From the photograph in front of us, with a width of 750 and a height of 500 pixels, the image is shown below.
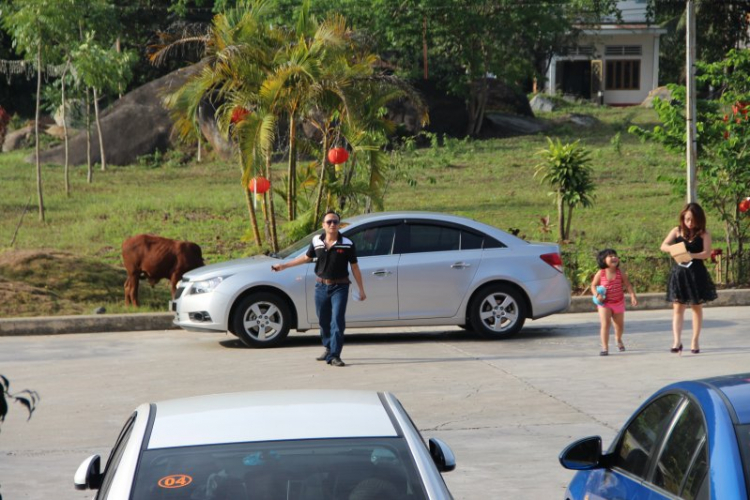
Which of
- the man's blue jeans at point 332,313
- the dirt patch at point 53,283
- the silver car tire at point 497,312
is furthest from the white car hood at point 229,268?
the dirt patch at point 53,283

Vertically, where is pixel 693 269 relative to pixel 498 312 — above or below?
above

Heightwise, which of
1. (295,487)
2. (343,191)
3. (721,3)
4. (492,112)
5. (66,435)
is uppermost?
(721,3)

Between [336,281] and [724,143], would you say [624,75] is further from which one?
[336,281]

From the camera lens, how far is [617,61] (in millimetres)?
56500

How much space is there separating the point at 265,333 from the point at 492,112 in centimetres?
3297

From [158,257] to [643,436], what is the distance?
12.5 metres

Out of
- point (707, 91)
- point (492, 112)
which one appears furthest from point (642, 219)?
point (707, 91)

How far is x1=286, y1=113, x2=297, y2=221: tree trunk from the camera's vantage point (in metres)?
18.8

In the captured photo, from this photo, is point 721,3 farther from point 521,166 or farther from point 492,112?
point 521,166

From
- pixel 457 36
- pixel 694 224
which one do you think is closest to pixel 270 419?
pixel 694 224

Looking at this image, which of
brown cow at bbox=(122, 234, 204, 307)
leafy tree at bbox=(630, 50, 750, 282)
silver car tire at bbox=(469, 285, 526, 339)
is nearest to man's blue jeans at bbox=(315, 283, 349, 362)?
silver car tire at bbox=(469, 285, 526, 339)

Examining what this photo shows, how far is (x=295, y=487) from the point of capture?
3949 mm

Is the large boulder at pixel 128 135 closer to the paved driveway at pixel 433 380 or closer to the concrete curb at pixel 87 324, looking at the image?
the concrete curb at pixel 87 324

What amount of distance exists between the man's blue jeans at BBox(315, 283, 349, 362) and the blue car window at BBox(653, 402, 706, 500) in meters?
8.05
